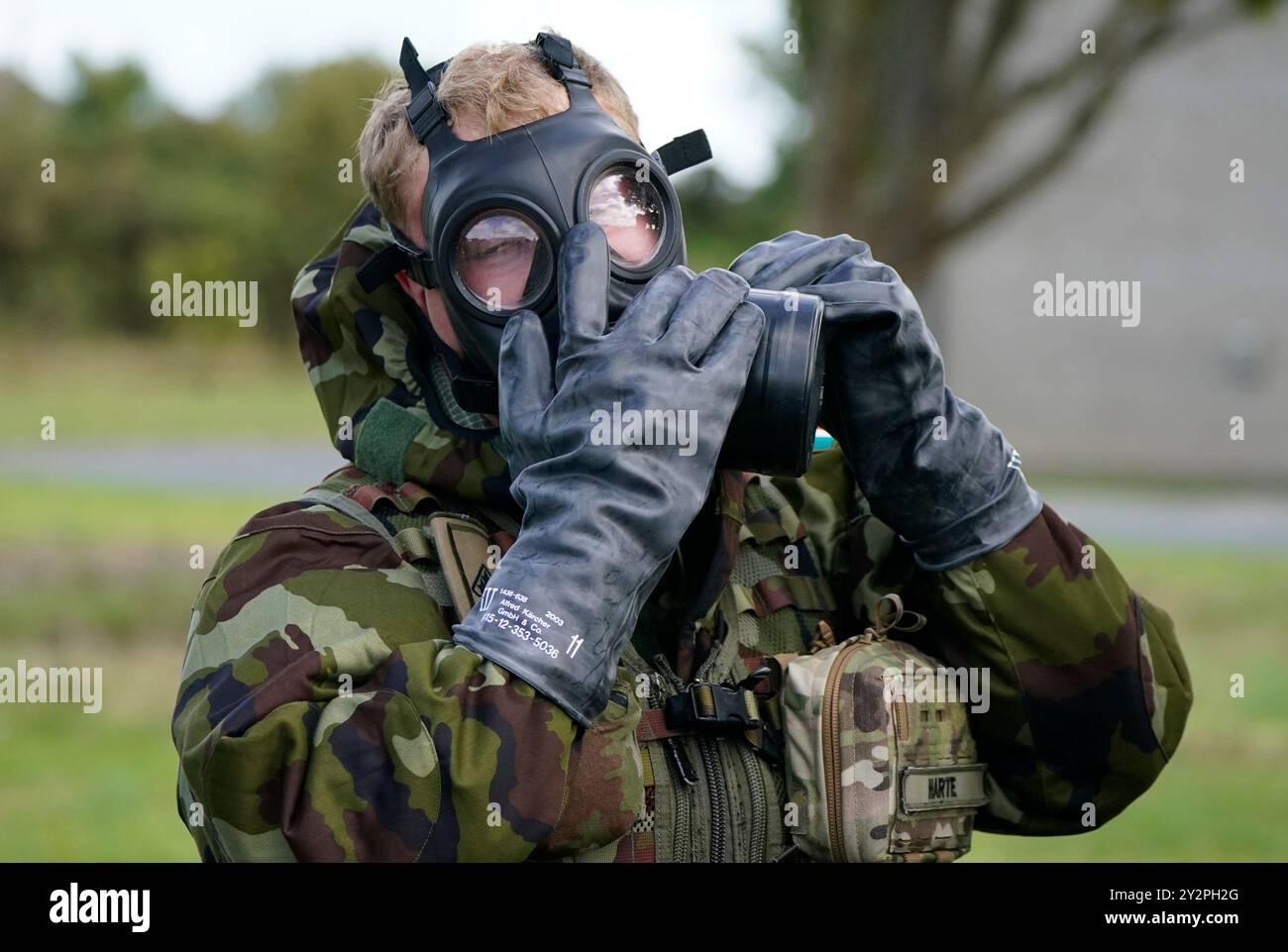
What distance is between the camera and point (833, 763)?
88.4 inches

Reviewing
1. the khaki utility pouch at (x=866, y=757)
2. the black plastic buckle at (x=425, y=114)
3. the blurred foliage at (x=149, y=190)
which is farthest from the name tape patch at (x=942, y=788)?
the blurred foliage at (x=149, y=190)

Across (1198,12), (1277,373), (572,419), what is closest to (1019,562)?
(572,419)

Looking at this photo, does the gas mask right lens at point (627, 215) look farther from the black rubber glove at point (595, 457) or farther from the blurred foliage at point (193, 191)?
the blurred foliage at point (193, 191)

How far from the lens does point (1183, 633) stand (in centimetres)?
862

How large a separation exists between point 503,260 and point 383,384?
341 mm

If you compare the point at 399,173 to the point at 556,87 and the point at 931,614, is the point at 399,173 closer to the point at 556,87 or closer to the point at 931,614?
the point at 556,87

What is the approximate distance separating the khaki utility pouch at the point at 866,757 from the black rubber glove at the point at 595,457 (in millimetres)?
345

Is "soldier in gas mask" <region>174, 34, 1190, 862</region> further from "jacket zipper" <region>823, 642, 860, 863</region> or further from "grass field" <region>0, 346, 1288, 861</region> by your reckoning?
"grass field" <region>0, 346, 1288, 861</region>

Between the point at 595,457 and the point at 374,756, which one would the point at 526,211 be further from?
the point at 374,756

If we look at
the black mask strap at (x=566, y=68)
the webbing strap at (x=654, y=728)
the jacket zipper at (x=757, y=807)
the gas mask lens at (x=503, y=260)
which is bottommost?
the jacket zipper at (x=757, y=807)

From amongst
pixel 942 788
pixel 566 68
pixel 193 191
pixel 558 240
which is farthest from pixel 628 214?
pixel 193 191

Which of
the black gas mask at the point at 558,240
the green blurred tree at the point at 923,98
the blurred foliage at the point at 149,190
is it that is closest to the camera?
the black gas mask at the point at 558,240

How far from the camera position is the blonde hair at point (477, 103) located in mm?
2271

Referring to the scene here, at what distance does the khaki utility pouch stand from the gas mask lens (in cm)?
70
